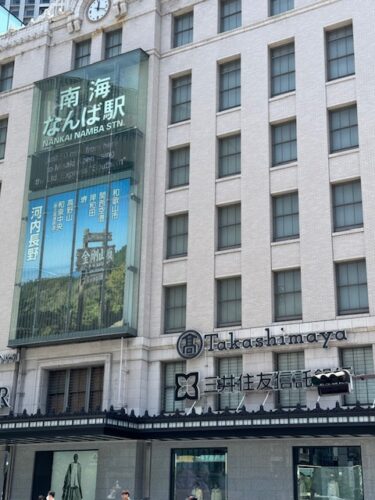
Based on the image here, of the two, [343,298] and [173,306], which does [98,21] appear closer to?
[173,306]

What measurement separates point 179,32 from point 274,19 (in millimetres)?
5849

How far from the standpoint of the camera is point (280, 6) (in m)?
34.8

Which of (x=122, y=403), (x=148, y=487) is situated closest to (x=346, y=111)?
(x=122, y=403)

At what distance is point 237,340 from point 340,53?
14.0 m

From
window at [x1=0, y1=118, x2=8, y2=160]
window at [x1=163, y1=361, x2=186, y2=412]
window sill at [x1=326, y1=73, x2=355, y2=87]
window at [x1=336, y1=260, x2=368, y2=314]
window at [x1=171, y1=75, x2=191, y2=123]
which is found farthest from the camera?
window at [x1=0, y1=118, x2=8, y2=160]

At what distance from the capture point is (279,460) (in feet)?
89.4

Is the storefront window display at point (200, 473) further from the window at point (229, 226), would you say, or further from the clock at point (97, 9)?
the clock at point (97, 9)

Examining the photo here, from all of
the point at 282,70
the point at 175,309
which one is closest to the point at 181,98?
the point at 282,70

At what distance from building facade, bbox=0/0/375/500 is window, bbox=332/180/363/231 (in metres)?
0.09

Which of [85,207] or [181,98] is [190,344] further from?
[181,98]

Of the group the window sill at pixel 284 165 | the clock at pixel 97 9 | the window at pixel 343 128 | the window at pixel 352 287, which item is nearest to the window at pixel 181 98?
A: the window sill at pixel 284 165

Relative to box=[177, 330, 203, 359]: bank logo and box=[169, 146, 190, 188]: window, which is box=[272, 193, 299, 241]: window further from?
box=[177, 330, 203, 359]: bank logo

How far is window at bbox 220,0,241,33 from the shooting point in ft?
118

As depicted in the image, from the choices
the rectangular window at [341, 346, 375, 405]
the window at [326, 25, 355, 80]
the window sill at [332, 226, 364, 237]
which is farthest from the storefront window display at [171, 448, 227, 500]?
the window at [326, 25, 355, 80]
